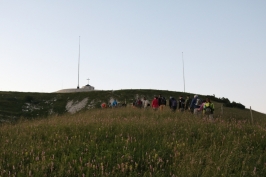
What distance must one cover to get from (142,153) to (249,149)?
9.08ft

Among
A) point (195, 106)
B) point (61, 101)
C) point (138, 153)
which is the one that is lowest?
point (138, 153)

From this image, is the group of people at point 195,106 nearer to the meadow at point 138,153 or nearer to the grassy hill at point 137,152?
the grassy hill at point 137,152

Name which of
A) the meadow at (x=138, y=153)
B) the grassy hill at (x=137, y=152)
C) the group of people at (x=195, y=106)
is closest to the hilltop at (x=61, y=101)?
the group of people at (x=195, y=106)

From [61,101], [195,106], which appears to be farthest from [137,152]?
[61,101]

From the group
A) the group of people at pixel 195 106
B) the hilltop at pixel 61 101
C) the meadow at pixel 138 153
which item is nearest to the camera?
the meadow at pixel 138 153

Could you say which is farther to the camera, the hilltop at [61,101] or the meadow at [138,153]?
the hilltop at [61,101]

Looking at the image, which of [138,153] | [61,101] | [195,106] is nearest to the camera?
[138,153]

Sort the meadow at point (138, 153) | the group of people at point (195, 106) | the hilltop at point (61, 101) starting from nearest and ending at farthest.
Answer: the meadow at point (138, 153)
the group of people at point (195, 106)
the hilltop at point (61, 101)

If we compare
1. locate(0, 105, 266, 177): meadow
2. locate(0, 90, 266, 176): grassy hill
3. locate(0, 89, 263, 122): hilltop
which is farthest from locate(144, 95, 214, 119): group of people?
locate(0, 89, 263, 122): hilltop

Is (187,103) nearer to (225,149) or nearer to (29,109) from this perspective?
(225,149)

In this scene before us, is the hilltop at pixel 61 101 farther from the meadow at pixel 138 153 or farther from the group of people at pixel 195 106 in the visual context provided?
the meadow at pixel 138 153

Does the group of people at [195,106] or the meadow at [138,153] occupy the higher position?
the group of people at [195,106]

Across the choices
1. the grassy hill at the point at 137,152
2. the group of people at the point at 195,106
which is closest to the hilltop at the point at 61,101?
the group of people at the point at 195,106

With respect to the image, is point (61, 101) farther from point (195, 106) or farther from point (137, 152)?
point (137, 152)
